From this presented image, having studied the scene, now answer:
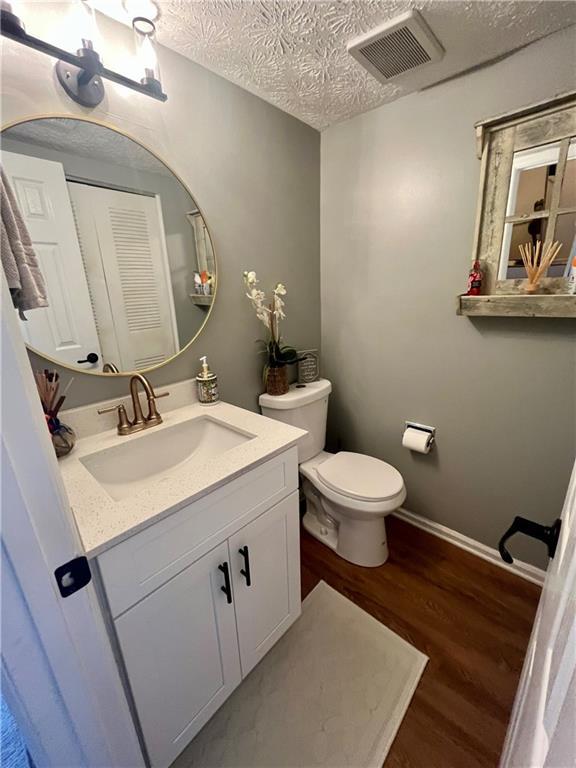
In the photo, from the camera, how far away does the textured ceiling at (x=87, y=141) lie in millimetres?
923

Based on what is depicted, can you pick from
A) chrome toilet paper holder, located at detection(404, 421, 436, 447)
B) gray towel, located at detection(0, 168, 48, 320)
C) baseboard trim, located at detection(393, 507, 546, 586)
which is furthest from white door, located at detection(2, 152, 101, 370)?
baseboard trim, located at detection(393, 507, 546, 586)

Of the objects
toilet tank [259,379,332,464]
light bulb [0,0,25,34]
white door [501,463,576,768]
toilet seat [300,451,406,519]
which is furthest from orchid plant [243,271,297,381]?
white door [501,463,576,768]

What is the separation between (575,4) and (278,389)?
169cm

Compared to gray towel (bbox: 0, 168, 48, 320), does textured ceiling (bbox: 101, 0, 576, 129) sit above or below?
above

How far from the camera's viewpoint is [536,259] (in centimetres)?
123

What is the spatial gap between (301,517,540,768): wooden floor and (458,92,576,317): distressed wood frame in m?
1.24

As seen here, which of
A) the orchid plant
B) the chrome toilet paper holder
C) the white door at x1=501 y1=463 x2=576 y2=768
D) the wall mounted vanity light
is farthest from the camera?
the chrome toilet paper holder

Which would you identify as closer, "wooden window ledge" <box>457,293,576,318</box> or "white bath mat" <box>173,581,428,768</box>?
"white bath mat" <box>173,581,428,768</box>

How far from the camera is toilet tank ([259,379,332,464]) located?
1610mm

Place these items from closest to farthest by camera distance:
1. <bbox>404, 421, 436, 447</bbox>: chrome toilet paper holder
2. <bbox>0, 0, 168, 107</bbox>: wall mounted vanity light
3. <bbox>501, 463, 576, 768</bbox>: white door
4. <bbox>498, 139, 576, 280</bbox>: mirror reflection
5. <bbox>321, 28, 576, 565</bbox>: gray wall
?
<bbox>501, 463, 576, 768</bbox>: white door, <bbox>0, 0, 168, 107</bbox>: wall mounted vanity light, <bbox>498, 139, 576, 280</bbox>: mirror reflection, <bbox>321, 28, 576, 565</bbox>: gray wall, <bbox>404, 421, 436, 447</bbox>: chrome toilet paper holder

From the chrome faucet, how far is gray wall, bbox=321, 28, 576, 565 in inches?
46.0

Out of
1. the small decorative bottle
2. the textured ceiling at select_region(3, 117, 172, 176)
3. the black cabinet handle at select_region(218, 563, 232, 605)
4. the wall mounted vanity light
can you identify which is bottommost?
the black cabinet handle at select_region(218, 563, 232, 605)

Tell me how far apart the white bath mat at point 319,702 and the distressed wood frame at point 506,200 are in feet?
4.63

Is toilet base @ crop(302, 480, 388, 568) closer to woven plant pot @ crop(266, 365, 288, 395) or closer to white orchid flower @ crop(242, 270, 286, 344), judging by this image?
woven plant pot @ crop(266, 365, 288, 395)
